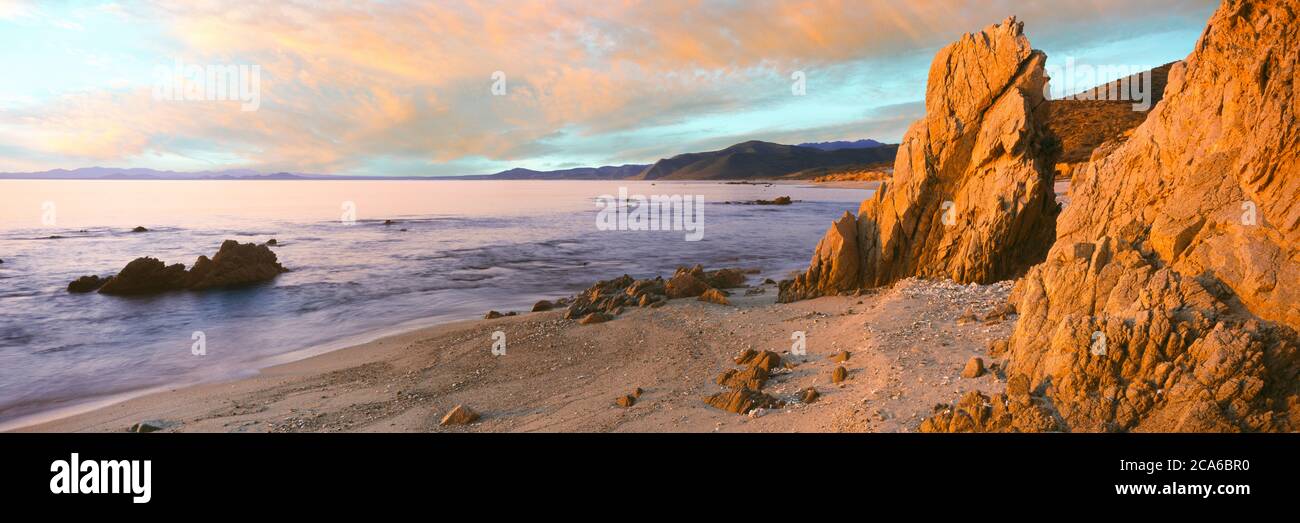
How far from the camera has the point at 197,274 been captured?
1983 cm

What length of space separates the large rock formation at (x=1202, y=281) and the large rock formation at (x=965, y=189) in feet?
16.4

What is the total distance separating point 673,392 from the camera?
7723 mm

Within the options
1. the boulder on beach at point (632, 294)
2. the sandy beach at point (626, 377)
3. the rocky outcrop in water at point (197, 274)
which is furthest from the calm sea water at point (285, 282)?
the boulder on beach at point (632, 294)

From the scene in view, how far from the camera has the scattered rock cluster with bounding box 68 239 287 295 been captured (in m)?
19.0

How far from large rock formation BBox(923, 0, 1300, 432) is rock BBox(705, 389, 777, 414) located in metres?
1.91

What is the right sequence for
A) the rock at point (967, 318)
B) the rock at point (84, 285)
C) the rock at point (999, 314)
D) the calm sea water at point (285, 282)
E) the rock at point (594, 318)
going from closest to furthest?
the rock at point (999, 314), the rock at point (967, 318), the rock at point (594, 318), the calm sea water at point (285, 282), the rock at point (84, 285)

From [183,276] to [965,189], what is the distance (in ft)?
72.8

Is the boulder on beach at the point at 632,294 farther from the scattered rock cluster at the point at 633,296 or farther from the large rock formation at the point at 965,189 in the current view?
the large rock formation at the point at 965,189

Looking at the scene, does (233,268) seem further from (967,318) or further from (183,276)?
(967,318)

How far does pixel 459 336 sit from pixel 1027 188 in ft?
35.7

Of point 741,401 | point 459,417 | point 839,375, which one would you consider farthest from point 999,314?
point 459,417

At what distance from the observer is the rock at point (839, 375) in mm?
7145

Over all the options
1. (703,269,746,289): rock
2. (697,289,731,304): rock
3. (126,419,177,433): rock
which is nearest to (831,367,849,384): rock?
(697,289,731,304): rock
